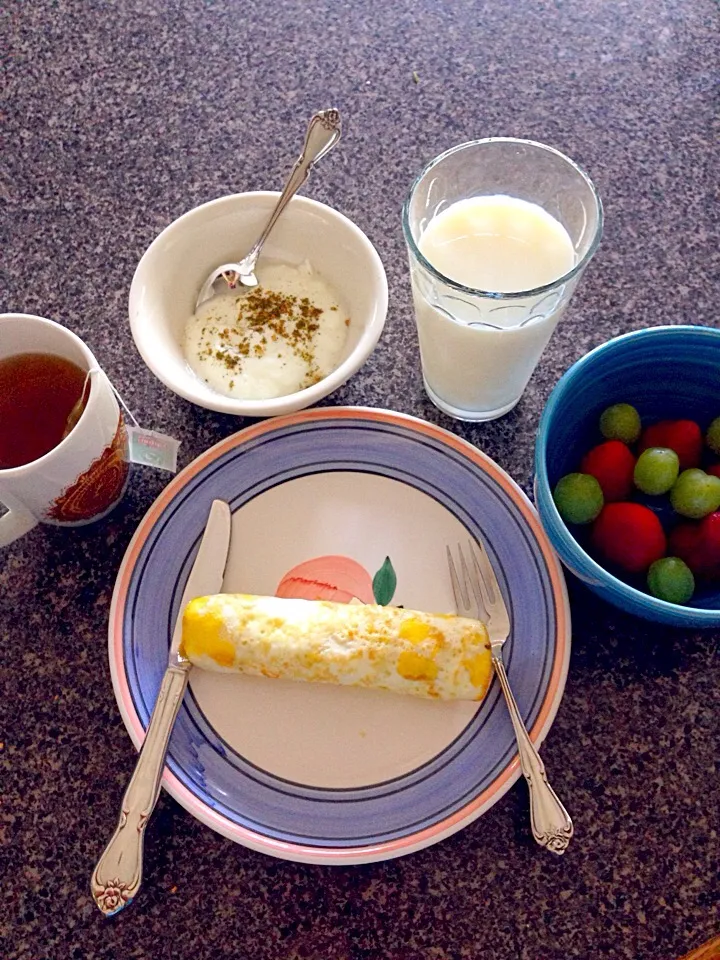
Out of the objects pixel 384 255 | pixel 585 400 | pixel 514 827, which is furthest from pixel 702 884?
pixel 384 255

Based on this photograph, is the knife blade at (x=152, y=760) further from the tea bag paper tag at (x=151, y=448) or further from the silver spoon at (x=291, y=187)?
the silver spoon at (x=291, y=187)

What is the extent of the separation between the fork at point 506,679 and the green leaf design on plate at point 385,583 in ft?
0.19

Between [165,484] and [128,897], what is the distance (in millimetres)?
394

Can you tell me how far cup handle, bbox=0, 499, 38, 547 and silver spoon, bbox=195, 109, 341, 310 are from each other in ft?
0.93

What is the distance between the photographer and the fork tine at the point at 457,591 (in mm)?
739

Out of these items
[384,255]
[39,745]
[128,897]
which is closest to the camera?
[128,897]

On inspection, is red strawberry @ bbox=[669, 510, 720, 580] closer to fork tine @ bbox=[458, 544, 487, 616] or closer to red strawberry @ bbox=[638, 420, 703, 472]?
red strawberry @ bbox=[638, 420, 703, 472]

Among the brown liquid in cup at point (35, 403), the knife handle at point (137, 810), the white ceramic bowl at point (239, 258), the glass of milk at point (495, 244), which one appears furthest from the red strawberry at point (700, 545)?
the brown liquid in cup at point (35, 403)

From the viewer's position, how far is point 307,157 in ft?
2.65

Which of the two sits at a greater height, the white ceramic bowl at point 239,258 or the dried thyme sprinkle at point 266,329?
the white ceramic bowl at point 239,258

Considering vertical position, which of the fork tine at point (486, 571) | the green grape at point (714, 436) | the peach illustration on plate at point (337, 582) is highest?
the green grape at point (714, 436)

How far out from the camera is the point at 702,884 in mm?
693

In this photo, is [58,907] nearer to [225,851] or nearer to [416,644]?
[225,851]

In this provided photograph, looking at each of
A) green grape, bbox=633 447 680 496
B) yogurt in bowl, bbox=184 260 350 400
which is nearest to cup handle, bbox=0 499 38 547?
yogurt in bowl, bbox=184 260 350 400
